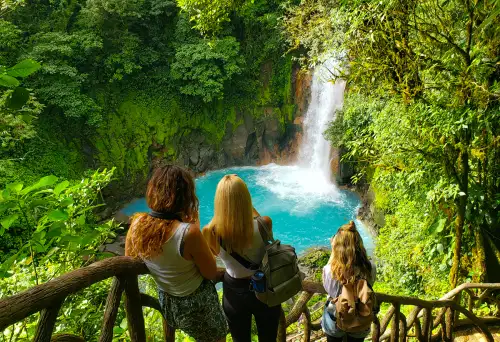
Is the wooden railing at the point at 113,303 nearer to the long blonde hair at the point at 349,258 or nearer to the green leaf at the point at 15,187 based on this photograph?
the long blonde hair at the point at 349,258

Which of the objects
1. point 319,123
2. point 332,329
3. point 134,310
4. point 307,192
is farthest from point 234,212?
point 319,123

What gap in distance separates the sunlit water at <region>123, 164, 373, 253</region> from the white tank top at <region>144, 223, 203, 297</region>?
1035 cm

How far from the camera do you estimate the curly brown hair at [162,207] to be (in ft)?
5.52

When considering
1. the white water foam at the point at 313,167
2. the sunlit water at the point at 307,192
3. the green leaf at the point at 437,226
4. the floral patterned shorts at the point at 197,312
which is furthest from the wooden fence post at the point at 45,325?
the white water foam at the point at 313,167

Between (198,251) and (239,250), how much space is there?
0.30 m

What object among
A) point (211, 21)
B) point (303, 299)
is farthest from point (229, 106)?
point (303, 299)

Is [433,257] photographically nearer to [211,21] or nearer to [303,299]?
[303,299]

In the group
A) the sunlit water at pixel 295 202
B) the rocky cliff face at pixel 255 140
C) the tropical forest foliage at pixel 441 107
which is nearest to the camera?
the tropical forest foliage at pixel 441 107

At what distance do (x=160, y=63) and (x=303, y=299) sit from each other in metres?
15.6

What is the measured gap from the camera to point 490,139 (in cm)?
402

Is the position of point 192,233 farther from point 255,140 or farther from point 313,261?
point 255,140

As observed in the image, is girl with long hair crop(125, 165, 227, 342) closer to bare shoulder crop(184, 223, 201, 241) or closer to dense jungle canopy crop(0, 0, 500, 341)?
bare shoulder crop(184, 223, 201, 241)

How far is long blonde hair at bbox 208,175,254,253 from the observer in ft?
6.16

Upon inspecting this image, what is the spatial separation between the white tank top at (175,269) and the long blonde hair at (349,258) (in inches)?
32.9
